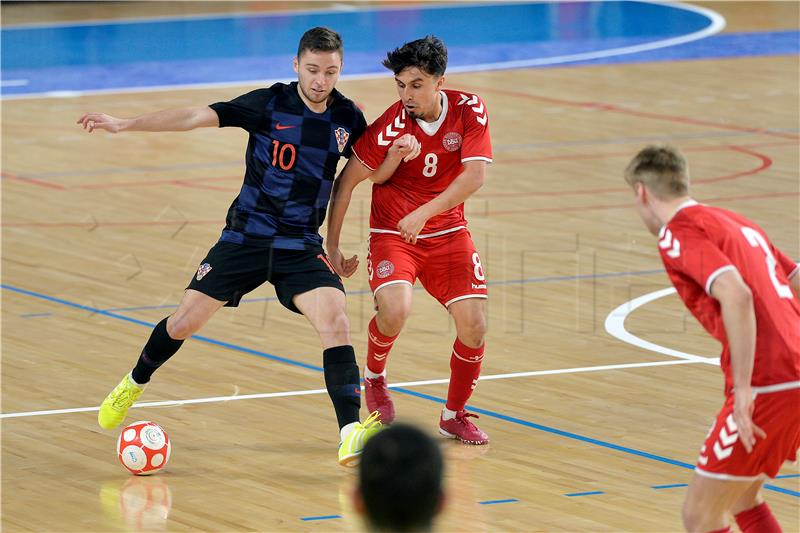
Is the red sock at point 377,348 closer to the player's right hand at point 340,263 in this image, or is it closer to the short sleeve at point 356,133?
the player's right hand at point 340,263

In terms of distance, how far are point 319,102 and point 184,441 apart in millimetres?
1779

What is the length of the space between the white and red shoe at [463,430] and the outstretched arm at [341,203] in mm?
888

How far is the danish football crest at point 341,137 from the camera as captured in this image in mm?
6699

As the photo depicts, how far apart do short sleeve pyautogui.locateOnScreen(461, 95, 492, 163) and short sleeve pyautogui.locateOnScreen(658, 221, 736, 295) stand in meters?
2.22

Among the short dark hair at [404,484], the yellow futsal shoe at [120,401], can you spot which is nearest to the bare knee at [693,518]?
the short dark hair at [404,484]

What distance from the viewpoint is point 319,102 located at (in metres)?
6.62

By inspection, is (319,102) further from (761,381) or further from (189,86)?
(189,86)

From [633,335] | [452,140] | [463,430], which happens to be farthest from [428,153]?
[633,335]

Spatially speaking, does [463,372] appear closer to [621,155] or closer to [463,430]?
[463,430]

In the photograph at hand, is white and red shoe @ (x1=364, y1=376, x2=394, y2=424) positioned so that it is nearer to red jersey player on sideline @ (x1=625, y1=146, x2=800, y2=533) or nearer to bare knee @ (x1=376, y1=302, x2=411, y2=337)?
bare knee @ (x1=376, y1=302, x2=411, y2=337)

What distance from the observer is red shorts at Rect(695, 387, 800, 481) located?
4.50 meters

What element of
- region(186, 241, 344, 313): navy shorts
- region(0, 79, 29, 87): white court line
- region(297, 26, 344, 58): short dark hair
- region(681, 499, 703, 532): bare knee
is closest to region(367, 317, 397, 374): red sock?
region(186, 241, 344, 313): navy shorts

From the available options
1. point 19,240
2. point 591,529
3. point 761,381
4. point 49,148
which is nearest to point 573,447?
point 591,529

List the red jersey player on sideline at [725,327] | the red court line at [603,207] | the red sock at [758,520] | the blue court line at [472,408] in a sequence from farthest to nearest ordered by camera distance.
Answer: the red court line at [603,207]
the blue court line at [472,408]
the red sock at [758,520]
the red jersey player on sideline at [725,327]
